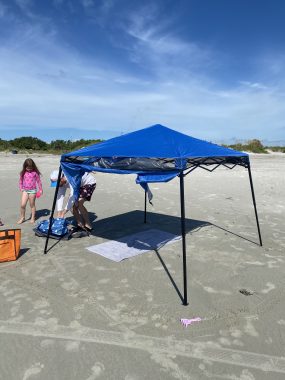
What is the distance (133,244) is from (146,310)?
260cm

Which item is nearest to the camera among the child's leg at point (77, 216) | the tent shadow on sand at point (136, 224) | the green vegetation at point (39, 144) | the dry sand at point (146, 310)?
the dry sand at point (146, 310)

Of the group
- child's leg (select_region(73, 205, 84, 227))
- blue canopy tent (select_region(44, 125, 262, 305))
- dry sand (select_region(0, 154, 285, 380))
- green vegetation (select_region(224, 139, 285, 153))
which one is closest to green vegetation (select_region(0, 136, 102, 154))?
green vegetation (select_region(224, 139, 285, 153))

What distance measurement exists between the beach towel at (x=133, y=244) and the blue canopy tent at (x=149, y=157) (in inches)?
46.6

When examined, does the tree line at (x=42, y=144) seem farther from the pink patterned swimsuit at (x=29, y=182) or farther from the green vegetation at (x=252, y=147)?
the pink patterned swimsuit at (x=29, y=182)

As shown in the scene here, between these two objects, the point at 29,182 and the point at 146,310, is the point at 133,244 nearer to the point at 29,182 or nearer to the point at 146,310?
the point at 146,310

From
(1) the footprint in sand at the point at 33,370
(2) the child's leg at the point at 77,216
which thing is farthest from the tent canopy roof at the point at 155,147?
(1) the footprint in sand at the point at 33,370

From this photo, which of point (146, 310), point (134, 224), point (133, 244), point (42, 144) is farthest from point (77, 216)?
point (42, 144)

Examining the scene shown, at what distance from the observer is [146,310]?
416cm

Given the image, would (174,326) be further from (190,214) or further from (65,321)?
(190,214)

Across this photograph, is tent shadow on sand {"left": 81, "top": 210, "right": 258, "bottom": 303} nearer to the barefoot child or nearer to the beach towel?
the beach towel

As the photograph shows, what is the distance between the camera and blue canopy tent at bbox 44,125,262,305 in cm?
475

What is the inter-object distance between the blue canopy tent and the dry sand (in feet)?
2.24

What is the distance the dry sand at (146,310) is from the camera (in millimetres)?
3146

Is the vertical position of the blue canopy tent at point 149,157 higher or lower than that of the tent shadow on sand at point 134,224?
higher
